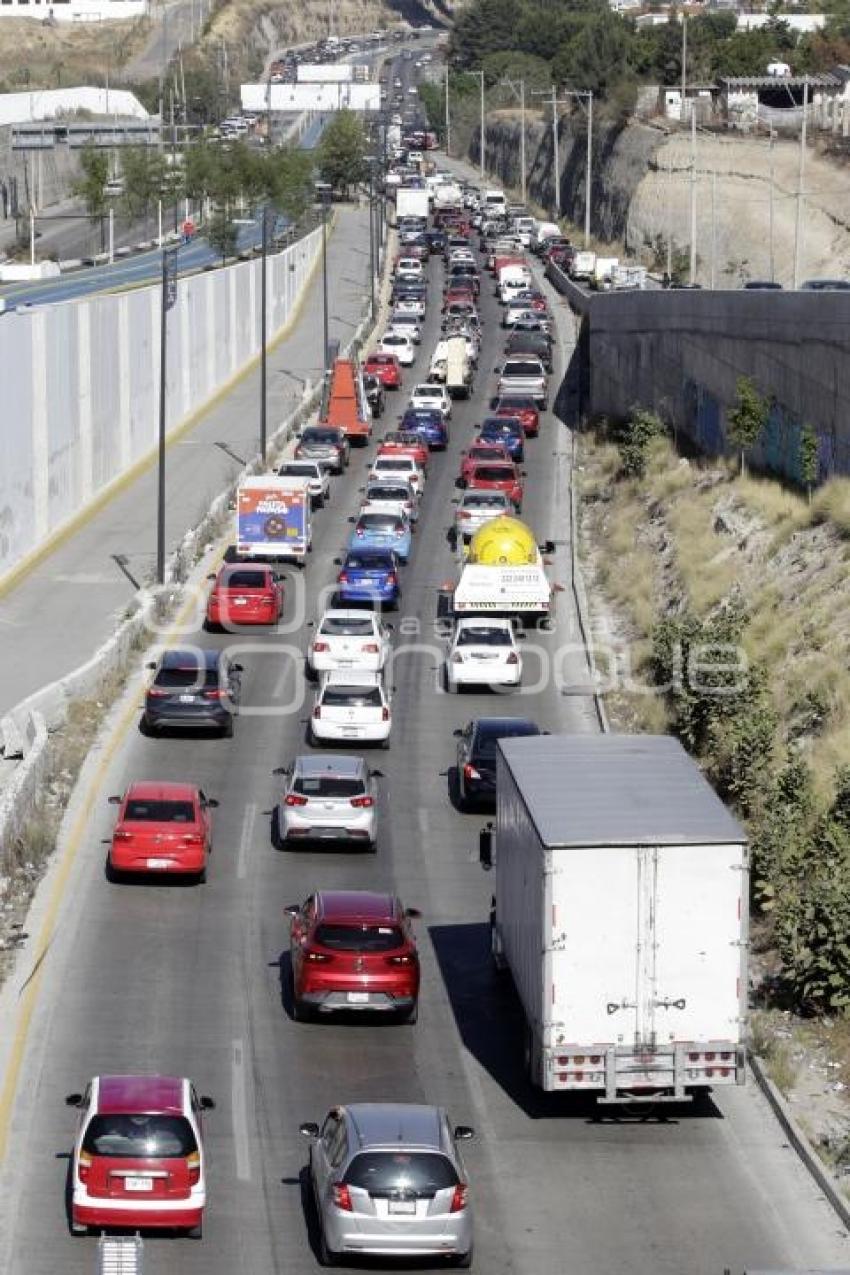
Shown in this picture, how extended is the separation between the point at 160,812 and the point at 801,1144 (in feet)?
42.7

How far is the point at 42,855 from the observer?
35.9 m

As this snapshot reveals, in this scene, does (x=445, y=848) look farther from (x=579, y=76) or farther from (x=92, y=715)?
(x=579, y=76)

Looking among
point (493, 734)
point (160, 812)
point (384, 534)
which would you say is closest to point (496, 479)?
point (384, 534)

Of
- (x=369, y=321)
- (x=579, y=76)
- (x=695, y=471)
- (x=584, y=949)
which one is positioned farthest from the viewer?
(x=579, y=76)

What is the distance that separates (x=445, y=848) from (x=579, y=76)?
487 feet

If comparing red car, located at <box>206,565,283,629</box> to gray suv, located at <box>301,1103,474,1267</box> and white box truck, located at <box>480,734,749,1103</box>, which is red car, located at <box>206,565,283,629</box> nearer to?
white box truck, located at <box>480,734,749,1103</box>

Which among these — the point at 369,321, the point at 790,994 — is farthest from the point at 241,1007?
the point at 369,321

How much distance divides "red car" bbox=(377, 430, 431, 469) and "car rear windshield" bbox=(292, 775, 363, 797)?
36149 mm

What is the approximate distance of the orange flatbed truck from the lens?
8081 cm

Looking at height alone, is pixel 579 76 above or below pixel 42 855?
above

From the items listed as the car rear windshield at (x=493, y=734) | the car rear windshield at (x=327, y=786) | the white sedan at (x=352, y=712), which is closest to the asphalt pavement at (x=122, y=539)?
the white sedan at (x=352, y=712)

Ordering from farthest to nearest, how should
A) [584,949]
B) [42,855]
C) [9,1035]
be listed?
[42,855] < [9,1035] < [584,949]

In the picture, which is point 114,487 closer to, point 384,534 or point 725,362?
point 384,534

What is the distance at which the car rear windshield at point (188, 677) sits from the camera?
44.0 metres
